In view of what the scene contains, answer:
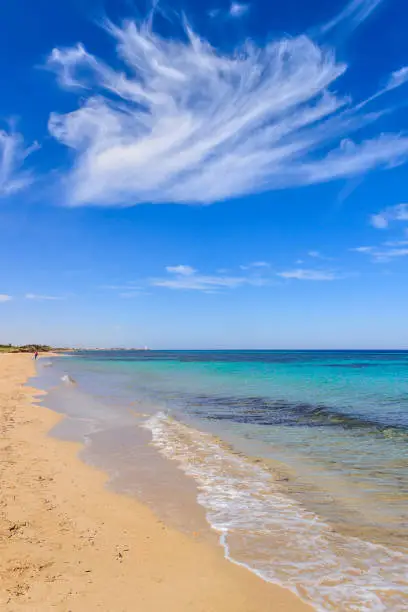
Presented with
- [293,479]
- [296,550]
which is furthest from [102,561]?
[293,479]

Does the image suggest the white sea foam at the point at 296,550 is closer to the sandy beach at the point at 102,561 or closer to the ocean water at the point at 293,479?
the ocean water at the point at 293,479

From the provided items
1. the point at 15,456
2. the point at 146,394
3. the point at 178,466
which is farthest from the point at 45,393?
the point at 178,466

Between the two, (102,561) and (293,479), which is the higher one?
(102,561)

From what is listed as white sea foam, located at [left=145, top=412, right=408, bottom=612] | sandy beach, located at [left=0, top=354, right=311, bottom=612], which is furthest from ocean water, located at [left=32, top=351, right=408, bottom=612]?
sandy beach, located at [left=0, top=354, right=311, bottom=612]

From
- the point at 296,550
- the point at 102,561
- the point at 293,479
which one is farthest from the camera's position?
the point at 293,479

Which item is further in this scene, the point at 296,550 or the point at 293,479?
the point at 293,479

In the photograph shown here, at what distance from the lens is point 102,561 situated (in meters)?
5.50

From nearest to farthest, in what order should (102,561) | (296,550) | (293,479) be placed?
(102,561) → (296,550) → (293,479)

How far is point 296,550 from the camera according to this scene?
20.0ft

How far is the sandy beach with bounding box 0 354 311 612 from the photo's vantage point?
15.2ft

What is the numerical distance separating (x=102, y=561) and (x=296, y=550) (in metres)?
2.81

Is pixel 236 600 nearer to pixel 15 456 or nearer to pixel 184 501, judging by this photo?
pixel 184 501

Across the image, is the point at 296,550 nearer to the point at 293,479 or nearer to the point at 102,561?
the point at 102,561

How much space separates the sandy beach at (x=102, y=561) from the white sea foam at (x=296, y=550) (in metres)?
0.39
